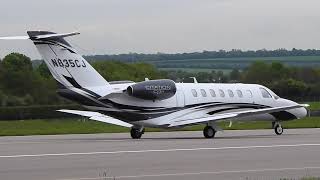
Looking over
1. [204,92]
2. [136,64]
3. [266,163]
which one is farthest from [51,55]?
[136,64]

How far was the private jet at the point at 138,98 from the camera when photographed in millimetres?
37250

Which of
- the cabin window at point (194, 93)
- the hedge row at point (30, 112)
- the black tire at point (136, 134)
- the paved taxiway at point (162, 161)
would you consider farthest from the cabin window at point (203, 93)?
the hedge row at point (30, 112)

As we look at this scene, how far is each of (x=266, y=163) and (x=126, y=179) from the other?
518cm

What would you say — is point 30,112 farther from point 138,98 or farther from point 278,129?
point 138,98

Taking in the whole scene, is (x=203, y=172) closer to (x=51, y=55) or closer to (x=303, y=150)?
(x=303, y=150)

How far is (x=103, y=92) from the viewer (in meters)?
37.6

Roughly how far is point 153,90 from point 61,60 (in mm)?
4236

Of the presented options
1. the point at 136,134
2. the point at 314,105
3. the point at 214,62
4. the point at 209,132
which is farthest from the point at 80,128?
the point at 214,62

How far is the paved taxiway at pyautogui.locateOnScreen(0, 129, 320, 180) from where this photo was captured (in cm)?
1994

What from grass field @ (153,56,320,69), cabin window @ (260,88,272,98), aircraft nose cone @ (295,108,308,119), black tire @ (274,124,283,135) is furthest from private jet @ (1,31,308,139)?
grass field @ (153,56,320,69)

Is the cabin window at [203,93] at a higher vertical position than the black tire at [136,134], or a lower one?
higher

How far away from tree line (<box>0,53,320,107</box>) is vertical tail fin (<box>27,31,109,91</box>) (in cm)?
1867

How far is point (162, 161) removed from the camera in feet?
76.9

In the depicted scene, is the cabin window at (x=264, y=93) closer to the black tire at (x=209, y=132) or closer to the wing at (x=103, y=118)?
the black tire at (x=209, y=132)
